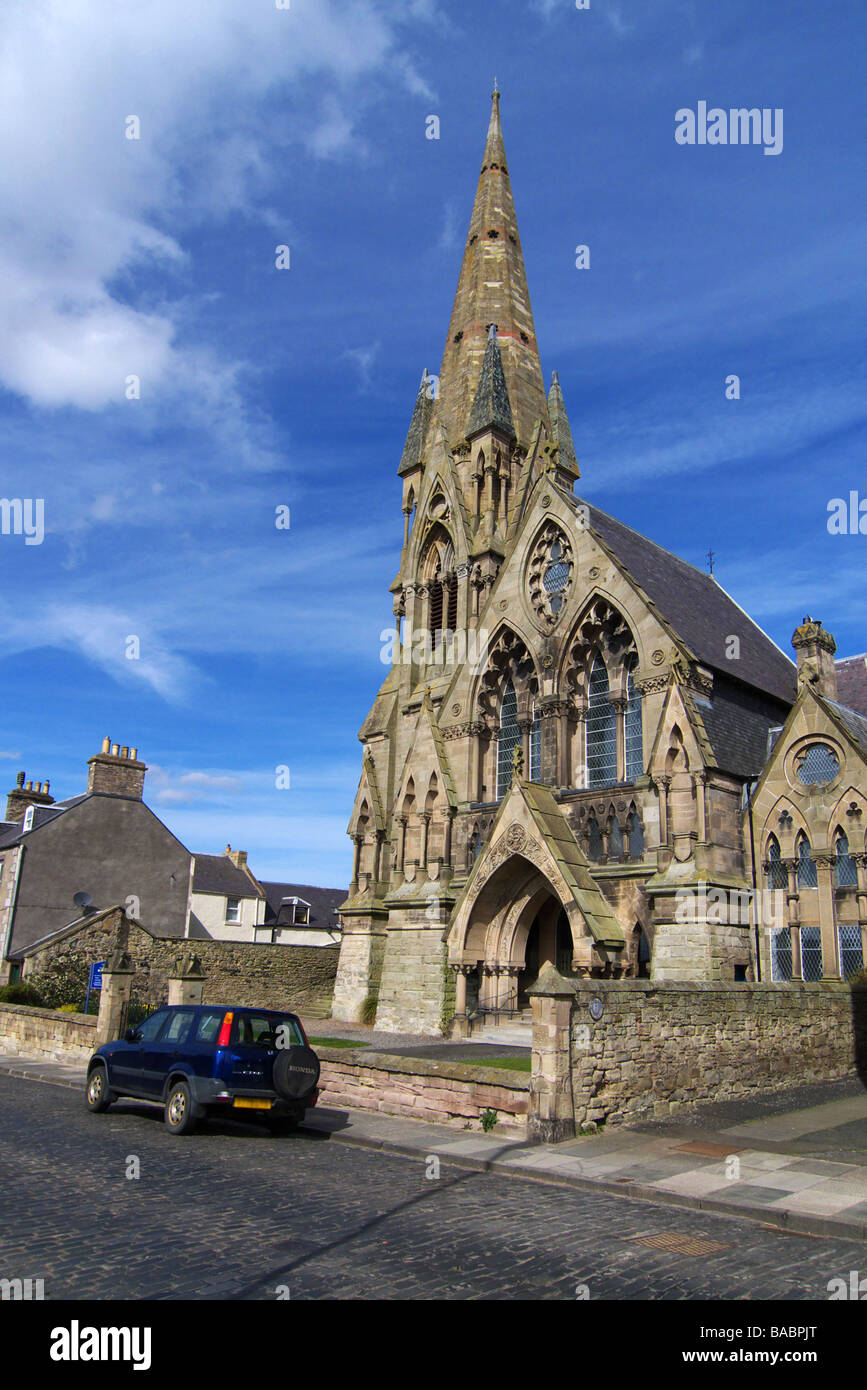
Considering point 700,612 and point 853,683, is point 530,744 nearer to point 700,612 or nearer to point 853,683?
point 700,612

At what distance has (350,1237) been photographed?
729 centimetres

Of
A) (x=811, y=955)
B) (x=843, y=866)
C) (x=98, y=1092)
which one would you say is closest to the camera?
(x=98, y=1092)

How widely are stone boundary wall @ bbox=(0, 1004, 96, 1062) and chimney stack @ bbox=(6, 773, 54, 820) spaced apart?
1601 centimetres

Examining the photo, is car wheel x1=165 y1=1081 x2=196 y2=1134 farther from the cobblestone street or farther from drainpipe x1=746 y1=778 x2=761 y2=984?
drainpipe x1=746 y1=778 x2=761 y2=984

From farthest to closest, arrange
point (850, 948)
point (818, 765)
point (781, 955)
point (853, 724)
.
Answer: point (853, 724) → point (818, 765) → point (781, 955) → point (850, 948)

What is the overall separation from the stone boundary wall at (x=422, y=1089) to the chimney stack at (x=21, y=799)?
2688 centimetres

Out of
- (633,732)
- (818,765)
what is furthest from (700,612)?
(818,765)

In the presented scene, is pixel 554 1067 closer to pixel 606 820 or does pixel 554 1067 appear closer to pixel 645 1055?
pixel 645 1055

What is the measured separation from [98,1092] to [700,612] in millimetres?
19965

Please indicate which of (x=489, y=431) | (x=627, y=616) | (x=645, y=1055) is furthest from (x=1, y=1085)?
(x=489, y=431)

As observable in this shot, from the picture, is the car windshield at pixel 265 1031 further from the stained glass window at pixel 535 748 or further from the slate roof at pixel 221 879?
the slate roof at pixel 221 879

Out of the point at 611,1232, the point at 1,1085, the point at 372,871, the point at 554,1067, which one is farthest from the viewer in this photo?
the point at 372,871

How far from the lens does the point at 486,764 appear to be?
88.7 feet
